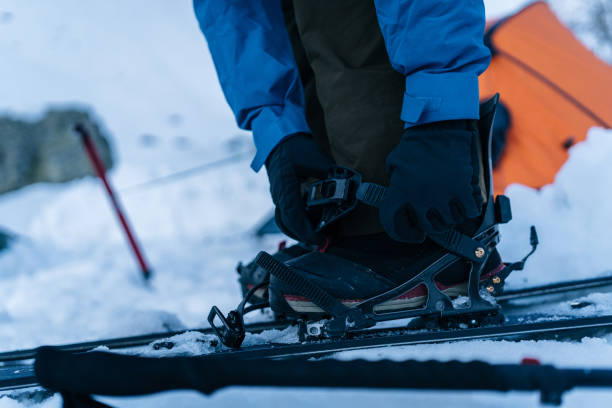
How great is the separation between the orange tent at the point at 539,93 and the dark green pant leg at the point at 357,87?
1281 mm

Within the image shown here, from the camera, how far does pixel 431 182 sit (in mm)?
778

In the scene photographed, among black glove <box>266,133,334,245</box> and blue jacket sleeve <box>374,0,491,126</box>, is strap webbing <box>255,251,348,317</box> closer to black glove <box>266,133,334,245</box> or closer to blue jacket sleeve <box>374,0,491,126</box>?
black glove <box>266,133,334,245</box>

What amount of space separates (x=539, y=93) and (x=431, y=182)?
1.63 metres

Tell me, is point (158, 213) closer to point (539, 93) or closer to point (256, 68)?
point (256, 68)

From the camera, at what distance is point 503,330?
799 millimetres

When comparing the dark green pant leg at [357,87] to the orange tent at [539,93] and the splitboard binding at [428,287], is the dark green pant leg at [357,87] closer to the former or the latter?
the splitboard binding at [428,287]

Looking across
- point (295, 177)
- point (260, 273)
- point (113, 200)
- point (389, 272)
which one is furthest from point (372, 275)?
point (113, 200)

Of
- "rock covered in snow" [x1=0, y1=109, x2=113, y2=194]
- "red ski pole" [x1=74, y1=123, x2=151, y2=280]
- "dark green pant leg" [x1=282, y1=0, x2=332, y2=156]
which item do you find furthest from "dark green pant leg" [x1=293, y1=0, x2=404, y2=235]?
"rock covered in snow" [x1=0, y1=109, x2=113, y2=194]

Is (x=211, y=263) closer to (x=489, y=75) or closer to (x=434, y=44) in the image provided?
(x=489, y=75)

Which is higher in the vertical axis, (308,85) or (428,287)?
(308,85)

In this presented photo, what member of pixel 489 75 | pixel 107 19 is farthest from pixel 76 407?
pixel 107 19

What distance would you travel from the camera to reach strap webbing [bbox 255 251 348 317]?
85 centimetres

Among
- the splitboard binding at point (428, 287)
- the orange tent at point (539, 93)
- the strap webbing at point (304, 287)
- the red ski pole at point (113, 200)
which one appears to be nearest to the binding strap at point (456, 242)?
the splitboard binding at point (428, 287)

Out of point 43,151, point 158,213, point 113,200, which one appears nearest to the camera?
point 113,200
